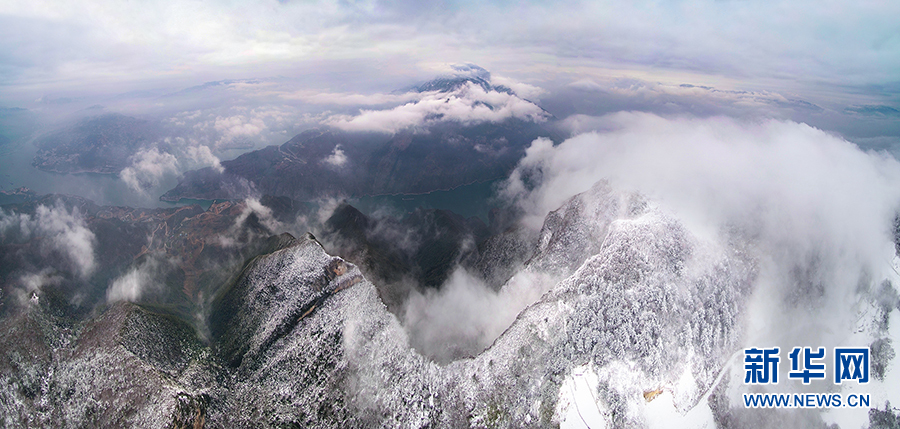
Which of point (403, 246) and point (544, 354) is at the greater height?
point (544, 354)

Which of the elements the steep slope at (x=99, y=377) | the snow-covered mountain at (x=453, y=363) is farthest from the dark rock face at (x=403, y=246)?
the steep slope at (x=99, y=377)

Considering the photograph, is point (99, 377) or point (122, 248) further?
point (122, 248)

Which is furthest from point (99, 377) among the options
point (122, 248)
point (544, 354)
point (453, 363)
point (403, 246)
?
point (122, 248)

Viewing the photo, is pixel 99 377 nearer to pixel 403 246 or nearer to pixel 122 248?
pixel 403 246

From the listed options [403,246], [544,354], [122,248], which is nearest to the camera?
[544,354]

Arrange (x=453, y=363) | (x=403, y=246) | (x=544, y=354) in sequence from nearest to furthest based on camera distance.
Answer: (x=544, y=354)
(x=453, y=363)
(x=403, y=246)

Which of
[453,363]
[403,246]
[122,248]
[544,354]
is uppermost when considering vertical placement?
[544,354]

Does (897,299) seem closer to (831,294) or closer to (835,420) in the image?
(831,294)

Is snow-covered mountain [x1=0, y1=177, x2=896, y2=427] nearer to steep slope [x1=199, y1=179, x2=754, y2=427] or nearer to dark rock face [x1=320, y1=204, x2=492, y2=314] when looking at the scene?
steep slope [x1=199, y1=179, x2=754, y2=427]

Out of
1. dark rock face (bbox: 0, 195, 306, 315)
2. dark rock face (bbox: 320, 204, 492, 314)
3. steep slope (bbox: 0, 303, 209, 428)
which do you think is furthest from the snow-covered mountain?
dark rock face (bbox: 0, 195, 306, 315)

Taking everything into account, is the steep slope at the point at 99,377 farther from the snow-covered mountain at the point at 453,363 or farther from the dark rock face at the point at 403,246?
the dark rock face at the point at 403,246

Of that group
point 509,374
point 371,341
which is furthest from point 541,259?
point 371,341
